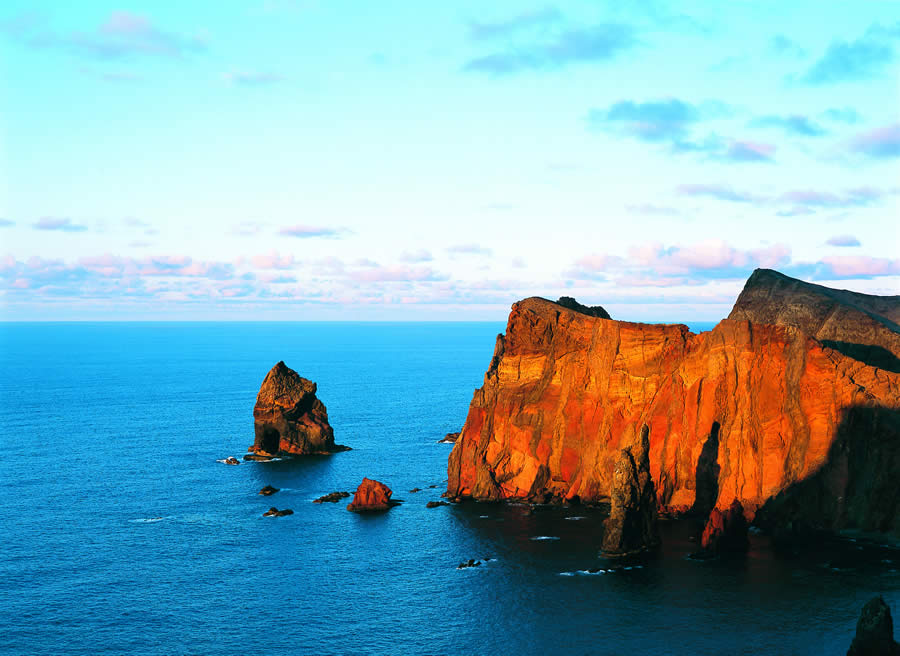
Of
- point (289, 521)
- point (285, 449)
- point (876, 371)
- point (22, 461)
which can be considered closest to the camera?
point (876, 371)

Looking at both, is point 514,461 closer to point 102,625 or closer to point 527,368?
point 527,368

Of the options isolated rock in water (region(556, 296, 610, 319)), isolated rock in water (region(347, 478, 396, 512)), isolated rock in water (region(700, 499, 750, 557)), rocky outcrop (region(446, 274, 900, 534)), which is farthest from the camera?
isolated rock in water (region(556, 296, 610, 319))

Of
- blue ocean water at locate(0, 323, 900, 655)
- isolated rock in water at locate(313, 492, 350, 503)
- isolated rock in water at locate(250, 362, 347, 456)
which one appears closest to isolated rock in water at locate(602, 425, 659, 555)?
blue ocean water at locate(0, 323, 900, 655)

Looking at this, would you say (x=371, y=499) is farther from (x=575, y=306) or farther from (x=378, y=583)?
(x=575, y=306)

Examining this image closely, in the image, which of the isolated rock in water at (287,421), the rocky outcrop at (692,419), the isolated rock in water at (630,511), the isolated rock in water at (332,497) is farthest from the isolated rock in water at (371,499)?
the isolated rock in water at (287,421)

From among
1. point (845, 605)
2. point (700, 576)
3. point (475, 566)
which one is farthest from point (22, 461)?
point (845, 605)

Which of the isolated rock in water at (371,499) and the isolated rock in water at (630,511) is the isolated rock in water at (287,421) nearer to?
the isolated rock in water at (371,499)

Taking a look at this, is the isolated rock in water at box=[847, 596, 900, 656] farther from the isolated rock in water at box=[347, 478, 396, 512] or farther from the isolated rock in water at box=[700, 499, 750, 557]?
the isolated rock in water at box=[347, 478, 396, 512]
